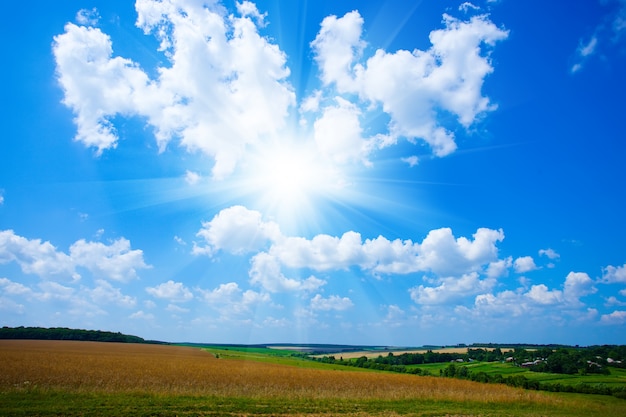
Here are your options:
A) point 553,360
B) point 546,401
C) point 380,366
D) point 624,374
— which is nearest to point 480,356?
point 380,366

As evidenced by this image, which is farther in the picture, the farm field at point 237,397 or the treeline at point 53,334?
the treeline at point 53,334

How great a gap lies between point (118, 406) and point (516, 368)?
72.2m

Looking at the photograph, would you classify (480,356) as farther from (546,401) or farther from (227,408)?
(227,408)

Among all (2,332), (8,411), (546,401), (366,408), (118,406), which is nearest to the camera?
(8,411)

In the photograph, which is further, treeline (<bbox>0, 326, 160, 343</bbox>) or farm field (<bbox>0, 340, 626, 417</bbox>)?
treeline (<bbox>0, 326, 160, 343</bbox>)

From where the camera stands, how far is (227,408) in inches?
789


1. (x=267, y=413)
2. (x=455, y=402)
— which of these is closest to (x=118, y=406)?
(x=267, y=413)

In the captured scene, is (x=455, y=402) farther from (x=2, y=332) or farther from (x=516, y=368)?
(x=2, y=332)

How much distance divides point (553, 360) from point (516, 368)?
754 centimetres

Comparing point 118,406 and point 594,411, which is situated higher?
point 118,406

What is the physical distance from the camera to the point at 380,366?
95250 millimetres

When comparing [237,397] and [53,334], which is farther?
[53,334]

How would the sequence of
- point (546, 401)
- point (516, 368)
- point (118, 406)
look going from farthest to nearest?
point (516, 368), point (546, 401), point (118, 406)

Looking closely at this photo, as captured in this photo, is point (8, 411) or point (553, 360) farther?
point (553, 360)
